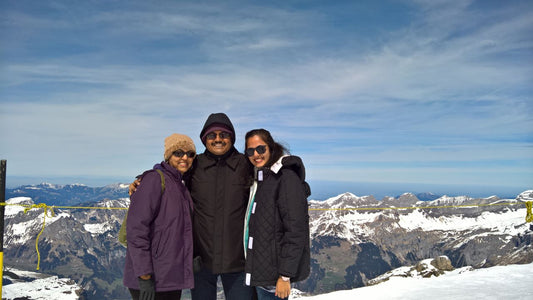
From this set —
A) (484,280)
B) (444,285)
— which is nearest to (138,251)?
(444,285)

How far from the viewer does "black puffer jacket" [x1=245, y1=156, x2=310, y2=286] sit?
4211mm

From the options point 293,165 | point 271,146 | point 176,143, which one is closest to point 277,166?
point 293,165

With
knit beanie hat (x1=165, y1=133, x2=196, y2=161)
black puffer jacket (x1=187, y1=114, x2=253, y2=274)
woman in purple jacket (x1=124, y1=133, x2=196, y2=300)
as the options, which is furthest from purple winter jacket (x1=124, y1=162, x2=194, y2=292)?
black puffer jacket (x1=187, y1=114, x2=253, y2=274)

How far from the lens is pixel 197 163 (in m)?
5.02

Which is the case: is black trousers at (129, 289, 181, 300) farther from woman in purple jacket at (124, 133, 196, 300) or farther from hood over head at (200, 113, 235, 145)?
hood over head at (200, 113, 235, 145)

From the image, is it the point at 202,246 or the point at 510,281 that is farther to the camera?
the point at 510,281

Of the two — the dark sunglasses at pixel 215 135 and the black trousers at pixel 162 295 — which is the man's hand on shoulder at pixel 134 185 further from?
the black trousers at pixel 162 295

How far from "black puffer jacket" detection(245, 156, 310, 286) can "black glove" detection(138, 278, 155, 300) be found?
1.11 m

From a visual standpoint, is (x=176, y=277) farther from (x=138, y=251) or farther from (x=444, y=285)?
(x=444, y=285)

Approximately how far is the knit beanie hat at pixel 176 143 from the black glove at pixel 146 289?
147 cm

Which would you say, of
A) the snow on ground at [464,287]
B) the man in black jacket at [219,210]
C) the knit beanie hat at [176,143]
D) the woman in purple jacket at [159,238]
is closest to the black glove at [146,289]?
the woman in purple jacket at [159,238]

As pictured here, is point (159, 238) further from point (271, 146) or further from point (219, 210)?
point (271, 146)

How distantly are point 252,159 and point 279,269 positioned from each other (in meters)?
1.36

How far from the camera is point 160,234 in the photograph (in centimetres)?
427
